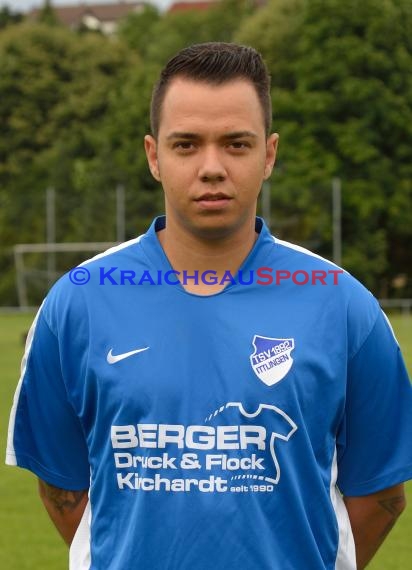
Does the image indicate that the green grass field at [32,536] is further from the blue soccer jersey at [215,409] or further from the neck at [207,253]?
the neck at [207,253]

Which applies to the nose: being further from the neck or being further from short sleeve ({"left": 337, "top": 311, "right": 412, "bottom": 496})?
short sleeve ({"left": 337, "top": 311, "right": 412, "bottom": 496})

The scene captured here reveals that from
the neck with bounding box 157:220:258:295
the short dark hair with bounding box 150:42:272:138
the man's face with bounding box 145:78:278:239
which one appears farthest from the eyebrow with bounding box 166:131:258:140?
the neck with bounding box 157:220:258:295

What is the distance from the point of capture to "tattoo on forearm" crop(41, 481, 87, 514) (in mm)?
3152

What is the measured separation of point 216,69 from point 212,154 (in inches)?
8.6

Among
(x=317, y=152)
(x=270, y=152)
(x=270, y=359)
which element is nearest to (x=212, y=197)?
(x=270, y=152)

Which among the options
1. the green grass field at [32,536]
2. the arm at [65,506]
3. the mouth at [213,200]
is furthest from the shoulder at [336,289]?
the green grass field at [32,536]

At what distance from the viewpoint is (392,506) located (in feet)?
10.5

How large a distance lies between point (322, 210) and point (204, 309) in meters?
37.5

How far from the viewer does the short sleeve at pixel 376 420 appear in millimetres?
2971

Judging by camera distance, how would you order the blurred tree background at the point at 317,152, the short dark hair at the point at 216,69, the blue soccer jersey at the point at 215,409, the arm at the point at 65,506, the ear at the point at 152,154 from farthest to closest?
the blurred tree background at the point at 317,152
the arm at the point at 65,506
the ear at the point at 152,154
the short dark hair at the point at 216,69
the blue soccer jersey at the point at 215,409

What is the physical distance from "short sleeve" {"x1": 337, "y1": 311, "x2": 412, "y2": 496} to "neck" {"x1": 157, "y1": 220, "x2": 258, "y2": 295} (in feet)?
1.21

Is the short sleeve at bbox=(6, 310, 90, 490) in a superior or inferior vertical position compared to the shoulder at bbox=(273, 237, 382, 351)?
inferior

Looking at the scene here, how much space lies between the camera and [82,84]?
58250 mm

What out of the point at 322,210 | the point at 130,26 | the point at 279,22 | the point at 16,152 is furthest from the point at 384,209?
the point at 130,26
